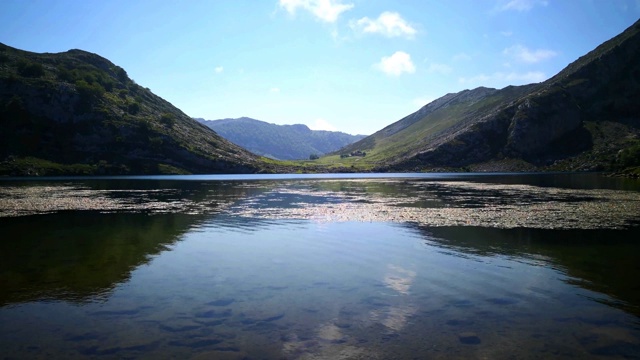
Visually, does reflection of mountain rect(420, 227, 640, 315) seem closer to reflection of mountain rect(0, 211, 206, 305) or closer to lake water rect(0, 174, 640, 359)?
lake water rect(0, 174, 640, 359)

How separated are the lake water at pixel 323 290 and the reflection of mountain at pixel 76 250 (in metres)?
0.20

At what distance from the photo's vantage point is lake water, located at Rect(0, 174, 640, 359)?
1508cm

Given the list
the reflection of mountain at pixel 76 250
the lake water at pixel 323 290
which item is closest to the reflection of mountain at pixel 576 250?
the lake water at pixel 323 290

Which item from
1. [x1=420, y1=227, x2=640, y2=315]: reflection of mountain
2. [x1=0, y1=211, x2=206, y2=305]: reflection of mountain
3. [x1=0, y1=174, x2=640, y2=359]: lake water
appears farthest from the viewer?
[x1=420, y1=227, x2=640, y2=315]: reflection of mountain

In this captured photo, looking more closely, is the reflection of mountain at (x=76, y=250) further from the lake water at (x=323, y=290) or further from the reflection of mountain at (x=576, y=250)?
the reflection of mountain at (x=576, y=250)

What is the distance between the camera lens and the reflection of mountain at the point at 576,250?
23.2 metres

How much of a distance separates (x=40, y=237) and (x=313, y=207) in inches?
1578

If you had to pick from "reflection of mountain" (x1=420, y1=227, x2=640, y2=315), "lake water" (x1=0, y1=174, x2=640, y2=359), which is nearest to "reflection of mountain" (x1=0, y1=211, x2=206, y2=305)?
"lake water" (x1=0, y1=174, x2=640, y2=359)

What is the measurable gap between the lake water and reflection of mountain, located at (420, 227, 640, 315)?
0.55 ft

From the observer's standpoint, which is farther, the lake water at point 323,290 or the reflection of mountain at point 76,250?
the reflection of mountain at point 76,250

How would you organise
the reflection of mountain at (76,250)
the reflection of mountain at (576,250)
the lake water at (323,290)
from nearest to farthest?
the lake water at (323,290)
the reflection of mountain at (76,250)
the reflection of mountain at (576,250)

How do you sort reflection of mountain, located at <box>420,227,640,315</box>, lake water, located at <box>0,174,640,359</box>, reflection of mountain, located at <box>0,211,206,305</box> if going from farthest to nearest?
reflection of mountain, located at <box>420,227,640,315</box>
reflection of mountain, located at <box>0,211,206,305</box>
lake water, located at <box>0,174,640,359</box>

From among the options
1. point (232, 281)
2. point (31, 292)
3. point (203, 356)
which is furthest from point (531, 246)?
point (31, 292)

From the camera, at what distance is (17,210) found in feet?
198
